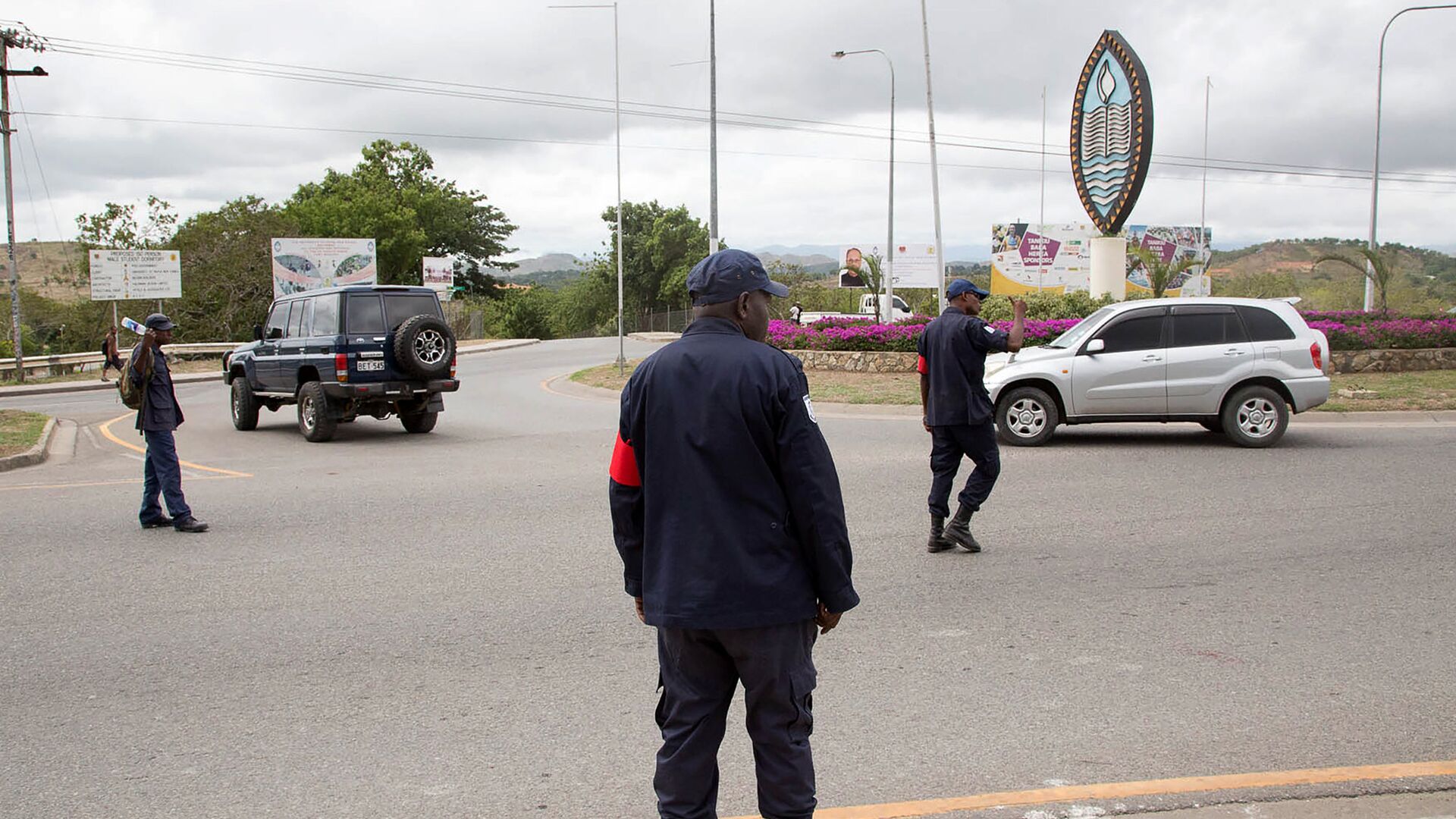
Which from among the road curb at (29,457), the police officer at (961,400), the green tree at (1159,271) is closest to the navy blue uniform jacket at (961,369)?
the police officer at (961,400)

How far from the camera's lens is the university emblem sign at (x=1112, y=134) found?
30.6 metres

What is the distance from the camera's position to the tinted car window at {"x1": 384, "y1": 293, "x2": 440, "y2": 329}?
14914mm

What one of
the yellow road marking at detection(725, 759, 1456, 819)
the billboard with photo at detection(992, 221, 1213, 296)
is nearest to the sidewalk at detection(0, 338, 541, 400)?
the yellow road marking at detection(725, 759, 1456, 819)

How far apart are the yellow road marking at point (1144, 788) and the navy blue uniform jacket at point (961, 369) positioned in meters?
3.52

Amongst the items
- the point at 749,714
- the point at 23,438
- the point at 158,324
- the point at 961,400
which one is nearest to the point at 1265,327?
the point at 961,400

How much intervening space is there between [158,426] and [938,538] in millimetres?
6029

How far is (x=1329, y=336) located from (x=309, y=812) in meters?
20.5

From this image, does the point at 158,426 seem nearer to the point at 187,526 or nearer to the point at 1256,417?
the point at 187,526

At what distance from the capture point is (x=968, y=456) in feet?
24.2

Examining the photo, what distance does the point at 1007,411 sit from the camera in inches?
511

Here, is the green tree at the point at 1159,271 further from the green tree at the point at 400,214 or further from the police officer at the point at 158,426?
the green tree at the point at 400,214

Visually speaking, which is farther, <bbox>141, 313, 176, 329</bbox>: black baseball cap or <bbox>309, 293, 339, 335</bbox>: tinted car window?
<bbox>309, 293, 339, 335</bbox>: tinted car window

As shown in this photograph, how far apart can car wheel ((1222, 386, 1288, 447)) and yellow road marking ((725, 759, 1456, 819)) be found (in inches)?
352

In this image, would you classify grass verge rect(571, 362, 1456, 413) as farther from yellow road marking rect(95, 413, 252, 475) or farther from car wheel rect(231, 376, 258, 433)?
car wheel rect(231, 376, 258, 433)
